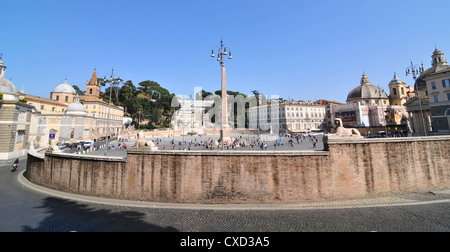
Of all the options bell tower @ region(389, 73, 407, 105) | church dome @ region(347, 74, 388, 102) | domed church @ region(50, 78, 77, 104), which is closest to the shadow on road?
domed church @ region(50, 78, 77, 104)

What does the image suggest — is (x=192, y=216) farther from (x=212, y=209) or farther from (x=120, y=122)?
(x=120, y=122)

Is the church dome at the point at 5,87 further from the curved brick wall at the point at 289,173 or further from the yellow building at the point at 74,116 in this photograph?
the curved brick wall at the point at 289,173

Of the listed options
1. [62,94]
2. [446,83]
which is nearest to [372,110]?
[446,83]

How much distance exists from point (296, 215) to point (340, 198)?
2515mm

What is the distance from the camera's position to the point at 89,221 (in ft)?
21.2

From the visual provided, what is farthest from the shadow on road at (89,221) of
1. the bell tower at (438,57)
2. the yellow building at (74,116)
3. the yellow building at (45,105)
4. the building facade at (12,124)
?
the bell tower at (438,57)

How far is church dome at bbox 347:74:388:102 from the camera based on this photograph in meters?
55.1

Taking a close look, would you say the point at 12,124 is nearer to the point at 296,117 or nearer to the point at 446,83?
the point at 446,83

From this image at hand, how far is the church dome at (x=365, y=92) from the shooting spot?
55.1m

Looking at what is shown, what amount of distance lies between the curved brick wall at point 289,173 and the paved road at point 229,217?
512 millimetres

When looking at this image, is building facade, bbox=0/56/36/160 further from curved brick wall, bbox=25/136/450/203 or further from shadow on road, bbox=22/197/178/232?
curved brick wall, bbox=25/136/450/203

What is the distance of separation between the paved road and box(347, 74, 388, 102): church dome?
60.2 m

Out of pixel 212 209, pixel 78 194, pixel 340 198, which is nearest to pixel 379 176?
pixel 340 198

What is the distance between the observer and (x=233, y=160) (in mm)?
7910
